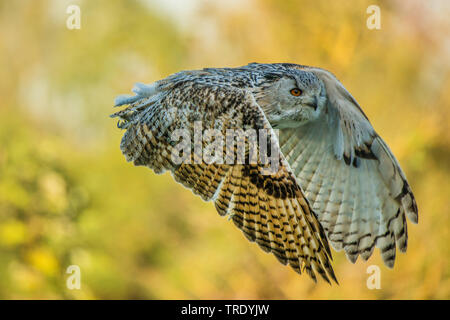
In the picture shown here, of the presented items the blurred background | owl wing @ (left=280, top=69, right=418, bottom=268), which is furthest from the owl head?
the blurred background

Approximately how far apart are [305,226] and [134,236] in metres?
8.37

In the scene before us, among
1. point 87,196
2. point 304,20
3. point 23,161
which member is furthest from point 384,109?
point 23,161

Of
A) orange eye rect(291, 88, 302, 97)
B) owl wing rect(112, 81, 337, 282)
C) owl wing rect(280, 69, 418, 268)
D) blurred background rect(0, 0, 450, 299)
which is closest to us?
owl wing rect(112, 81, 337, 282)

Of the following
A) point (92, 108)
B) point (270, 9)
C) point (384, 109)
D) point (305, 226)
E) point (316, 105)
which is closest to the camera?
point (305, 226)

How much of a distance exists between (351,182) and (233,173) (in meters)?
1.02

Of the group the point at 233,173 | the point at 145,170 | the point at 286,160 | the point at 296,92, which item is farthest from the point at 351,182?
Answer: the point at 145,170

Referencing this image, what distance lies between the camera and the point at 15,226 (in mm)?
9852

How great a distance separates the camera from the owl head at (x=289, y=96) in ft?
11.4

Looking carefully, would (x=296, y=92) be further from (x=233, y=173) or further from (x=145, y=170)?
(x=145, y=170)

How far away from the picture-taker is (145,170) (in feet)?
35.8

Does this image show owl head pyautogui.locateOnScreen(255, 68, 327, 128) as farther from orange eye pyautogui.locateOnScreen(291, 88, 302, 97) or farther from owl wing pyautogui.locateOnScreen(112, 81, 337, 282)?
owl wing pyautogui.locateOnScreen(112, 81, 337, 282)

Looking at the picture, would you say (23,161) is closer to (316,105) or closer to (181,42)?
(181,42)

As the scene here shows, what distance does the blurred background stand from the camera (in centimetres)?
872

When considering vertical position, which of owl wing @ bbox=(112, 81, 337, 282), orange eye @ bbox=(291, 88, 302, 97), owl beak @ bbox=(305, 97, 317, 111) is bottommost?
owl wing @ bbox=(112, 81, 337, 282)
